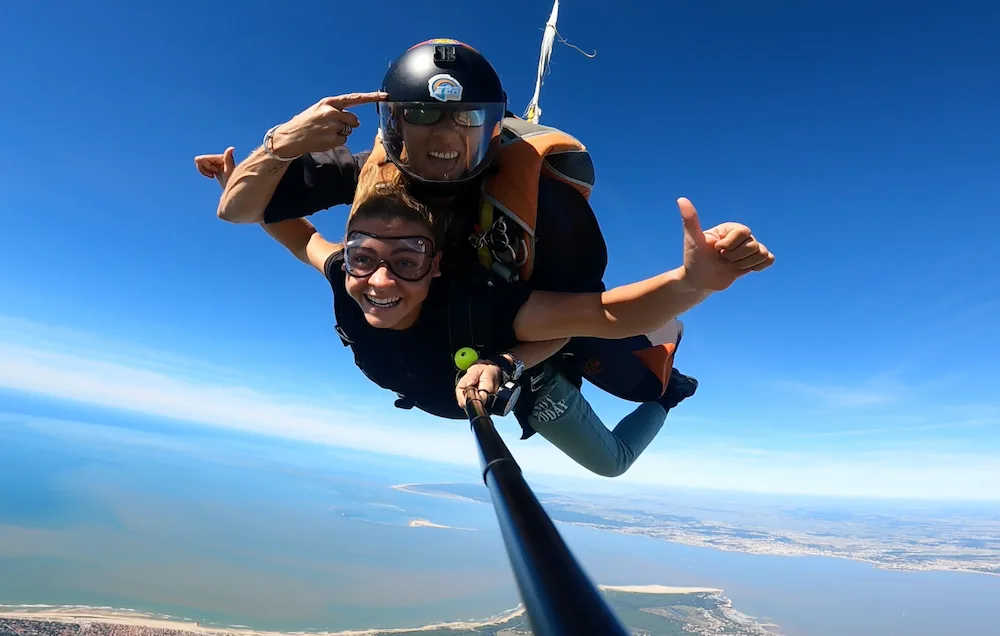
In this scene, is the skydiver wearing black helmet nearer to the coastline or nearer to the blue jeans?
the blue jeans

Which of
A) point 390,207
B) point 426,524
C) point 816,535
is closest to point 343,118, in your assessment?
point 390,207

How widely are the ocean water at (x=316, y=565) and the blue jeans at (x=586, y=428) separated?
177ft

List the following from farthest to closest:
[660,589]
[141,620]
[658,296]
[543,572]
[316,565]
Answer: [316,565]
[660,589]
[141,620]
[658,296]
[543,572]

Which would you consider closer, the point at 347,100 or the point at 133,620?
the point at 347,100

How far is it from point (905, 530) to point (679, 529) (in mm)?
59102

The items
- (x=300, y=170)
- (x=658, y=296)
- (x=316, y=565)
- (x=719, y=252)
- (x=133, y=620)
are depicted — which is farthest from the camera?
(x=316, y=565)

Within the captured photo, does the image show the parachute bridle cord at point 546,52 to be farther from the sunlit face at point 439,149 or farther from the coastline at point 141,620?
the coastline at point 141,620

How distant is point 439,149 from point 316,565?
12038 centimetres

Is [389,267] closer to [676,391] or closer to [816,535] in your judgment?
[676,391]

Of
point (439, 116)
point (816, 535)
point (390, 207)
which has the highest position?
point (439, 116)

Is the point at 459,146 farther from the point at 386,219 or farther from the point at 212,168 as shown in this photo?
the point at 212,168

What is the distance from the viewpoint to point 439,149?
180 centimetres

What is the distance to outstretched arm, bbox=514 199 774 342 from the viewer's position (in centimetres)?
119

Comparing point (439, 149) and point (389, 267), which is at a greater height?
point (439, 149)
